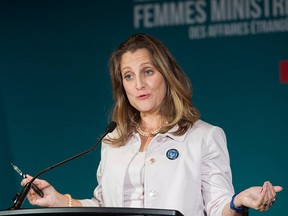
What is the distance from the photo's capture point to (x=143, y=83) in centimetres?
322

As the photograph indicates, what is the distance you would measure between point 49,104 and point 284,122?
4.89 feet

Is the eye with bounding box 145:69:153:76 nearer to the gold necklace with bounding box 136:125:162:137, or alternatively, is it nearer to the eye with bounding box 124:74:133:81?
the eye with bounding box 124:74:133:81

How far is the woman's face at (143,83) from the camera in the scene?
10.6ft

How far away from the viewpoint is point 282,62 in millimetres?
4441

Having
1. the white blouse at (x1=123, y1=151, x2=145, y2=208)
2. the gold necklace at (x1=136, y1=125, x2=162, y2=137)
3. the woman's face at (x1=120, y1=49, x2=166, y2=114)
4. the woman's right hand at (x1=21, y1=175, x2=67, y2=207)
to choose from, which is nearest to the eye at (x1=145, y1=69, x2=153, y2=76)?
the woman's face at (x1=120, y1=49, x2=166, y2=114)

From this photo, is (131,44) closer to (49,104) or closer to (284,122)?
(284,122)

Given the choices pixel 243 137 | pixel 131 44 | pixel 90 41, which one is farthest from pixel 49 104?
pixel 131 44

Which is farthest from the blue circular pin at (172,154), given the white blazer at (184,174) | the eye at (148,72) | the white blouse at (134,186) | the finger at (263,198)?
the finger at (263,198)

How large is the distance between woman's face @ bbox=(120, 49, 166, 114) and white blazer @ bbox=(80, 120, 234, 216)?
0.14 m

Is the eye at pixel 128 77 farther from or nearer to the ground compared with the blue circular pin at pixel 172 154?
farther from the ground

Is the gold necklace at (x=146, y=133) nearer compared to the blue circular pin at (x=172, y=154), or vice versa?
the blue circular pin at (x=172, y=154)

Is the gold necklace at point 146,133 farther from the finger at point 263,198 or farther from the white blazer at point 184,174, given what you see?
the finger at point 263,198

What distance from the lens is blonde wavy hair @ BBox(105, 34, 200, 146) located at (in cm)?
324

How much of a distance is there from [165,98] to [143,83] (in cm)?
14
